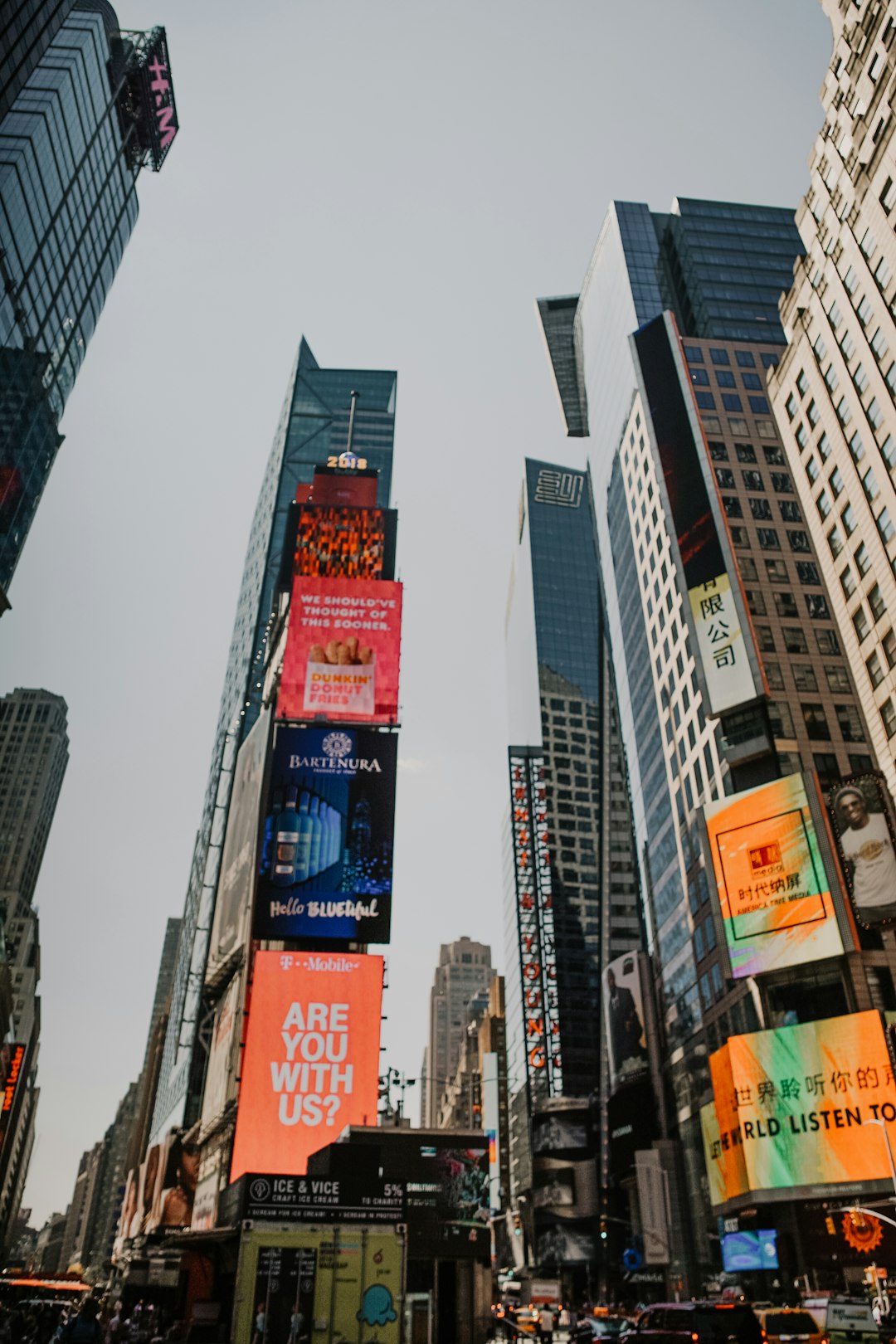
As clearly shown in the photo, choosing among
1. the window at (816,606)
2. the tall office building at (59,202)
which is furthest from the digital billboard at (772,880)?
the tall office building at (59,202)

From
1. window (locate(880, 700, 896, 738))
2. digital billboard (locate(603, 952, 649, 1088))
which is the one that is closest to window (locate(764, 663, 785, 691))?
window (locate(880, 700, 896, 738))

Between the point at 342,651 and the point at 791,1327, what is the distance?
40958 millimetres

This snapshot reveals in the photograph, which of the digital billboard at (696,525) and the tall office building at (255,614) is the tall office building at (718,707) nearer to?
the digital billboard at (696,525)

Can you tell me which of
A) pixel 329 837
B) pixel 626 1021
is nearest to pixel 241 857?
pixel 329 837

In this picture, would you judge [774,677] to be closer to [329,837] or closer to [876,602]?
[876,602]

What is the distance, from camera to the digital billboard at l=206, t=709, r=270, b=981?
49469mm

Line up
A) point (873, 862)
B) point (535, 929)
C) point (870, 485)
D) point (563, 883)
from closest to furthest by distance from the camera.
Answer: point (873, 862)
point (870, 485)
point (535, 929)
point (563, 883)

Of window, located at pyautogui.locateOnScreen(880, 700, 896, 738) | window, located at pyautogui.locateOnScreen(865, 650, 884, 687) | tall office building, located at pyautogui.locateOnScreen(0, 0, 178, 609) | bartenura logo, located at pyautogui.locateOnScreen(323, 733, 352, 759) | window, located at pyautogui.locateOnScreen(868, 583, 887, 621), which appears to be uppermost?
tall office building, located at pyautogui.locateOnScreen(0, 0, 178, 609)

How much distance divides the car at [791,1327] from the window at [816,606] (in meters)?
62.1

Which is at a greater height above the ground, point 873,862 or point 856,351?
point 856,351

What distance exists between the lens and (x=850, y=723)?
236 ft

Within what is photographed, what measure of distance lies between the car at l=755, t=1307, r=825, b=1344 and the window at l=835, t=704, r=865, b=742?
5492 centimetres

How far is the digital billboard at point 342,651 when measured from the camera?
54250mm

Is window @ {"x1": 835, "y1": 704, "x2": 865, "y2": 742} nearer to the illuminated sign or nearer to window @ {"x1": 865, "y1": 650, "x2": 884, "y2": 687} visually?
window @ {"x1": 865, "y1": 650, "x2": 884, "y2": 687}
